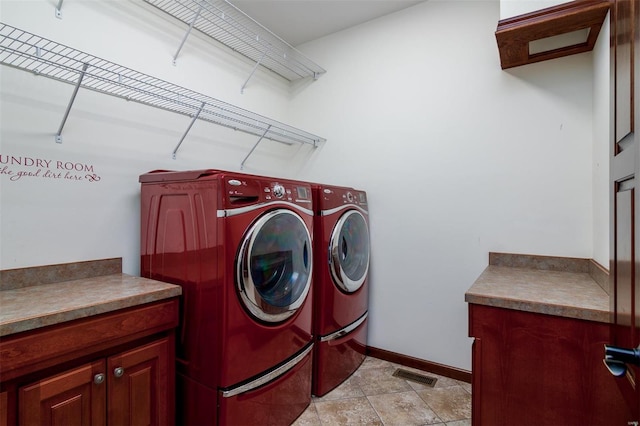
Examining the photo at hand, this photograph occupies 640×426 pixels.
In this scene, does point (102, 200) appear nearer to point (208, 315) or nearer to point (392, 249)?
point (208, 315)

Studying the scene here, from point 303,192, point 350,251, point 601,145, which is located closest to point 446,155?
point 601,145

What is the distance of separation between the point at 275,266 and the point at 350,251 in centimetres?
77

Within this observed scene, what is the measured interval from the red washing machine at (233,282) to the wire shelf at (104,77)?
49cm

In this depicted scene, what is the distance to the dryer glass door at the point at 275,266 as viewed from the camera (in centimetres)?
142

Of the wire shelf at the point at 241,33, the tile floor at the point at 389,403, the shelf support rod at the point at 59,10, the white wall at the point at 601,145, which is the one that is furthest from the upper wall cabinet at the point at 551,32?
the shelf support rod at the point at 59,10

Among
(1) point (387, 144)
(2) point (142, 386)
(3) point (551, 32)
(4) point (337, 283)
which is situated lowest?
(2) point (142, 386)

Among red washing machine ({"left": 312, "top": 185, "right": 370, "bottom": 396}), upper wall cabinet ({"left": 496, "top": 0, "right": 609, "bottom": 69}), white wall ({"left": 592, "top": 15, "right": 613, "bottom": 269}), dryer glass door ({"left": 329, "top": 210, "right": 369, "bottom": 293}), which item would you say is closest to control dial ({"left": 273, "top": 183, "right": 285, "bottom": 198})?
red washing machine ({"left": 312, "top": 185, "right": 370, "bottom": 396})

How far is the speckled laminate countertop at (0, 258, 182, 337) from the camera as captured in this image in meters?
1.01

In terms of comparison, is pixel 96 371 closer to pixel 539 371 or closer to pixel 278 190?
pixel 278 190

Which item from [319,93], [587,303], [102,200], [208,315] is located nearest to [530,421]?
[587,303]

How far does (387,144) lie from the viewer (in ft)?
8.20

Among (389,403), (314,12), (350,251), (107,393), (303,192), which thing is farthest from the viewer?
(314,12)

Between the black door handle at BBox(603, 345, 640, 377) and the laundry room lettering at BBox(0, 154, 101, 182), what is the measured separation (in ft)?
7.00

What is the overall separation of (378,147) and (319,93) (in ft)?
2.68
